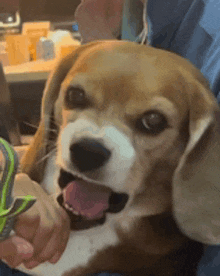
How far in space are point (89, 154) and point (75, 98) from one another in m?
0.08

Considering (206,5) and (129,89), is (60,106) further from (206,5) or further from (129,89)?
(206,5)

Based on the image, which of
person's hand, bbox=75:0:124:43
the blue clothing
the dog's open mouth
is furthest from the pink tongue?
person's hand, bbox=75:0:124:43

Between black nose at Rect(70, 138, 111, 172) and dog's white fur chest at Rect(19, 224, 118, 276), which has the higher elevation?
black nose at Rect(70, 138, 111, 172)

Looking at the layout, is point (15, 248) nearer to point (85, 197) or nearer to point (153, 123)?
point (85, 197)

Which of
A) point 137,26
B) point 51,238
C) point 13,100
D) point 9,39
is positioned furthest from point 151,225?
point 9,39

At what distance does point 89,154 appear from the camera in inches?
15.3

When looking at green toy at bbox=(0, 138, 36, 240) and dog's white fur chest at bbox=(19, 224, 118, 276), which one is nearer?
green toy at bbox=(0, 138, 36, 240)

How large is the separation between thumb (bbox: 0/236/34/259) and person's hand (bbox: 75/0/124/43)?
297 millimetres

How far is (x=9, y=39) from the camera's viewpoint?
1.30 metres

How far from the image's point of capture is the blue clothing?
49 centimetres

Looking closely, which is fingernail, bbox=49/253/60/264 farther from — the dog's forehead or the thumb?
the dog's forehead

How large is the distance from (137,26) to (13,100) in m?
0.36

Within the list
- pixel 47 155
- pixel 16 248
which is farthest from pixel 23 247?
pixel 47 155

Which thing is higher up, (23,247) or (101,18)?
(101,18)
